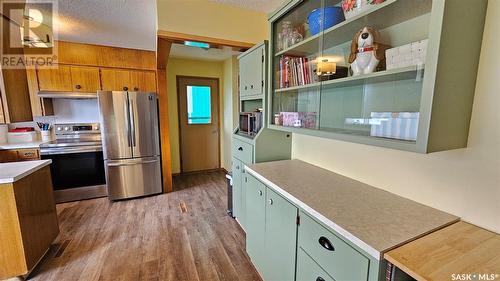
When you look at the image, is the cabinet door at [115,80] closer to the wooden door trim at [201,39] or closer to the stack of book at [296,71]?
the wooden door trim at [201,39]

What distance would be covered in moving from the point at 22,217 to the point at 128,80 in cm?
232

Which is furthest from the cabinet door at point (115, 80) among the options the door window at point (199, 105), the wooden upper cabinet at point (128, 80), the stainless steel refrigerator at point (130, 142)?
the door window at point (199, 105)

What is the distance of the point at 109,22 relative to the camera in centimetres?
243

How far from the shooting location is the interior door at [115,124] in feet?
9.97

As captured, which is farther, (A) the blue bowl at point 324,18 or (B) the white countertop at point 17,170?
(B) the white countertop at point 17,170

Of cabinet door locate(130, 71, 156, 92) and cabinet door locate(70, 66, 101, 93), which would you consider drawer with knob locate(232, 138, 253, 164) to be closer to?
cabinet door locate(130, 71, 156, 92)

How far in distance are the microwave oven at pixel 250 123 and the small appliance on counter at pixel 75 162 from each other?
225cm

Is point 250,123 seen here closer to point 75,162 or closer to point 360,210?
point 360,210

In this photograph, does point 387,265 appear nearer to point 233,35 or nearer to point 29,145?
point 233,35

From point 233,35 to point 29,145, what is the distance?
122 inches

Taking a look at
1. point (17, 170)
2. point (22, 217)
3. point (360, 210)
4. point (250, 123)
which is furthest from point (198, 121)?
point (360, 210)

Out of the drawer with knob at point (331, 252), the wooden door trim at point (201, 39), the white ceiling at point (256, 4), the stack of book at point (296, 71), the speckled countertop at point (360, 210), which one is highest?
the white ceiling at point (256, 4)

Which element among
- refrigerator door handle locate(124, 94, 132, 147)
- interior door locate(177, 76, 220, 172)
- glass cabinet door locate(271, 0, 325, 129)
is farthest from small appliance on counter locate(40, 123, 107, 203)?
glass cabinet door locate(271, 0, 325, 129)

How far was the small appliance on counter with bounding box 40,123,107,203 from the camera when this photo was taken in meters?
3.03
